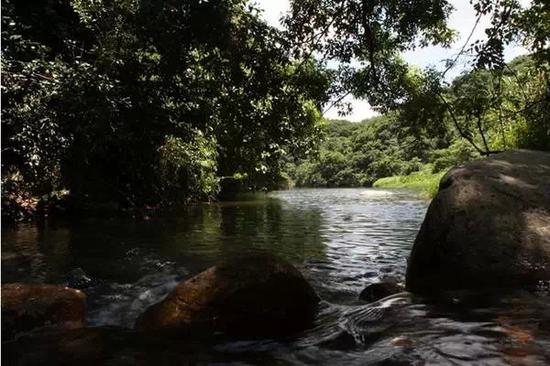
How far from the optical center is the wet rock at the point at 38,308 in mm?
4898

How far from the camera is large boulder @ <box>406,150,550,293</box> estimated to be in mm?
5340

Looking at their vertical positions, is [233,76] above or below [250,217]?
above

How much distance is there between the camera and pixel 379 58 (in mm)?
11180

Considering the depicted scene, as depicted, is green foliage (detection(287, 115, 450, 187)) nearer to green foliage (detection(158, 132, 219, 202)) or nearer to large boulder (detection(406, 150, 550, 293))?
green foliage (detection(158, 132, 219, 202))

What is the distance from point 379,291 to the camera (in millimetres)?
6070

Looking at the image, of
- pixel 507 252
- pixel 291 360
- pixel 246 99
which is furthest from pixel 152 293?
pixel 246 99

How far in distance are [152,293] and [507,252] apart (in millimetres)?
4678

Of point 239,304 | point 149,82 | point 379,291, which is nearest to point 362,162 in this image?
point 149,82

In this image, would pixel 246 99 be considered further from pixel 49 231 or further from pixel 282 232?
pixel 49 231

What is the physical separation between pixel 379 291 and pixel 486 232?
149 centimetres

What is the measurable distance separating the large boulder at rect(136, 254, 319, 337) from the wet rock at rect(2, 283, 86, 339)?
0.73 meters

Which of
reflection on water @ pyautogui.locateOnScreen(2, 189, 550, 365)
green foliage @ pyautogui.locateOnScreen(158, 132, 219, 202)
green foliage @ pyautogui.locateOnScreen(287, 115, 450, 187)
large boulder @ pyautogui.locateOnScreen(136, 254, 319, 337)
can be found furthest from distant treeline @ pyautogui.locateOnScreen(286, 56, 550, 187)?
large boulder @ pyautogui.locateOnScreen(136, 254, 319, 337)

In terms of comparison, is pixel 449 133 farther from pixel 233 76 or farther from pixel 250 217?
pixel 250 217

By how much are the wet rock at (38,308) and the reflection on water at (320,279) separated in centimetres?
35
